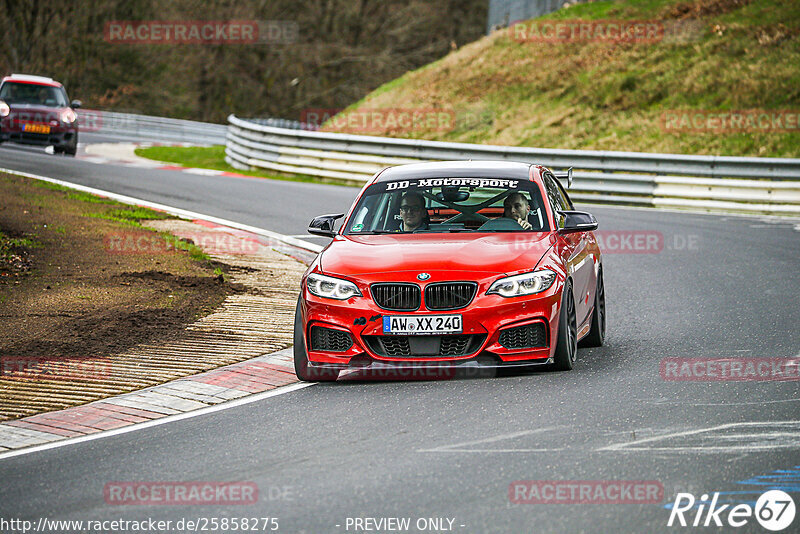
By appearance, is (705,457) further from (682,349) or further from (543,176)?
(543,176)

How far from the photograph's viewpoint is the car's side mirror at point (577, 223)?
9062 millimetres

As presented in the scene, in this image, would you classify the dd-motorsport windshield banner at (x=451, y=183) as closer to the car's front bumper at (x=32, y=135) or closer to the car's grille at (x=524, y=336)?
the car's grille at (x=524, y=336)

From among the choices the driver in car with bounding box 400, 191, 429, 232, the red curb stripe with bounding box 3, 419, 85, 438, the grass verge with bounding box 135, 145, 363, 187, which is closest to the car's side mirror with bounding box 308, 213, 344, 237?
the driver in car with bounding box 400, 191, 429, 232

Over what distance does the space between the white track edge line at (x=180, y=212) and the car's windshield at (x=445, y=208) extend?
5940 mm

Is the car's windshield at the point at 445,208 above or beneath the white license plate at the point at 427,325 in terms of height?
above

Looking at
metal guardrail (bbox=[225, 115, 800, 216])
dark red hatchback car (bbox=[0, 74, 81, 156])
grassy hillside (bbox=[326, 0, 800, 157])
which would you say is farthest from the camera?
grassy hillside (bbox=[326, 0, 800, 157])

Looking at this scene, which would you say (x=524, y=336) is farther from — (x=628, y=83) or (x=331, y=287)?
(x=628, y=83)

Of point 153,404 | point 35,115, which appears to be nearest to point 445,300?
point 153,404

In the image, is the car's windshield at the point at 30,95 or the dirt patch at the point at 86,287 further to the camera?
the car's windshield at the point at 30,95

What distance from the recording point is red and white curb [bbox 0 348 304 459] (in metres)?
7.30

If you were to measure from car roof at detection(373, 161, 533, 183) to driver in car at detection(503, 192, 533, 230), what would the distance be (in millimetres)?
277

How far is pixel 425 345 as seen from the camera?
8.11 m

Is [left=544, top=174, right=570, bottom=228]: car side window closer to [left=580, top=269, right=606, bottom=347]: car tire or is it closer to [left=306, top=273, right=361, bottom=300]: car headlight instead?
[left=580, top=269, right=606, bottom=347]: car tire

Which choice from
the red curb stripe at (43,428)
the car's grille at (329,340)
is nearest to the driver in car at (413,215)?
the car's grille at (329,340)
